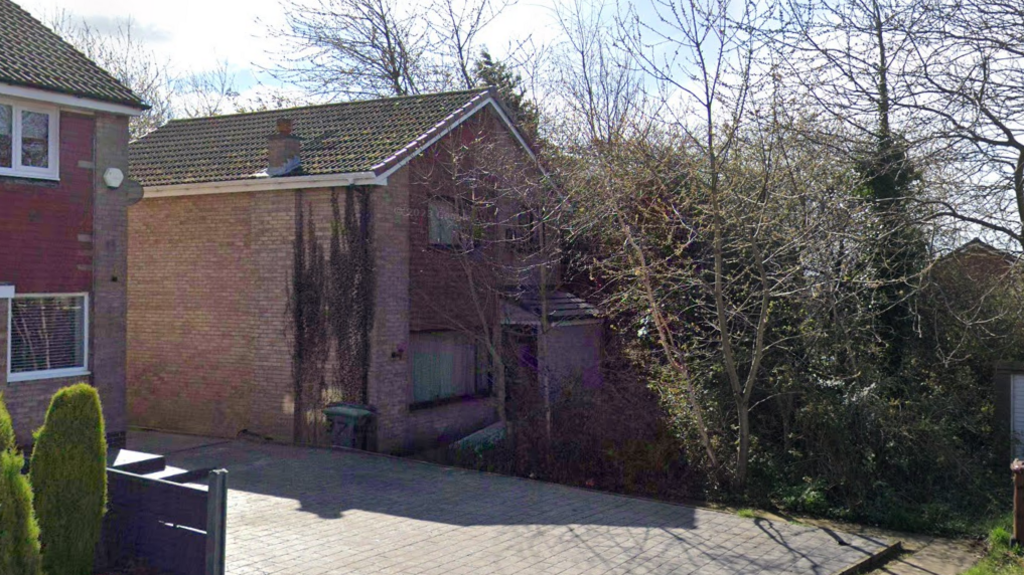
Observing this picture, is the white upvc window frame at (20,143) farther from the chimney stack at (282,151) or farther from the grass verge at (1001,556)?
the grass verge at (1001,556)

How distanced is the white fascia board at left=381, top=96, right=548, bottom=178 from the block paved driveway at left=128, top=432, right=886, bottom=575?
5.26 metres

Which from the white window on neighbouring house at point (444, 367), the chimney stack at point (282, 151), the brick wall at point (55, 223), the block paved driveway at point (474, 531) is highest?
the chimney stack at point (282, 151)

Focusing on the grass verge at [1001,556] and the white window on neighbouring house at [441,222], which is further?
the white window on neighbouring house at [441,222]

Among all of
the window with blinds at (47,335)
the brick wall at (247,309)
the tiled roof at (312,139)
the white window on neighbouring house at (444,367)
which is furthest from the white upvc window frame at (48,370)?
the white window on neighbouring house at (444,367)

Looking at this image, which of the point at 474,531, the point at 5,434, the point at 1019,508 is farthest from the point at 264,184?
the point at 1019,508

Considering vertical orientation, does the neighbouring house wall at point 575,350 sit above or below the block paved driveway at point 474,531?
above

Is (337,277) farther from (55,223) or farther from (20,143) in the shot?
(20,143)

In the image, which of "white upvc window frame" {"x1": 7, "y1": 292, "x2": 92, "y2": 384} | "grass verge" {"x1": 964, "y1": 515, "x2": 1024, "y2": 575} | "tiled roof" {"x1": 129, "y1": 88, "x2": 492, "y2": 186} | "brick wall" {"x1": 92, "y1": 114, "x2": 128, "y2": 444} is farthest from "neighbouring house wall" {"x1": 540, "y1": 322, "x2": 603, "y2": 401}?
"white upvc window frame" {"x1": 7, "y1": 292, "x2": 92, "y2": 384}

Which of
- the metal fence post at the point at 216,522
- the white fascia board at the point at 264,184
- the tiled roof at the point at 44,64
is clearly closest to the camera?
the metal fence post at the point at 216,522

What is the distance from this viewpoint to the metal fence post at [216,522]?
22.7 ft

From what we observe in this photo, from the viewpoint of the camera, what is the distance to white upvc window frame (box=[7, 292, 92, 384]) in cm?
1280

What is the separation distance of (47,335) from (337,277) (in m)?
4.56

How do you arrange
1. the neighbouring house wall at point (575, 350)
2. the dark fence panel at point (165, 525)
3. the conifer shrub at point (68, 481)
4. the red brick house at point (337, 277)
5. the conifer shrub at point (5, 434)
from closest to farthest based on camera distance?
the conifer shrub at point (5, 434) → the dark fence panel at point (165, 525) → the conifer shrub at point (68, 481) → the red brick house at point (337, 277) → the neighbouring house wall at point (575, 350)

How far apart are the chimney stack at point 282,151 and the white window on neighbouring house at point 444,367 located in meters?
3.77
